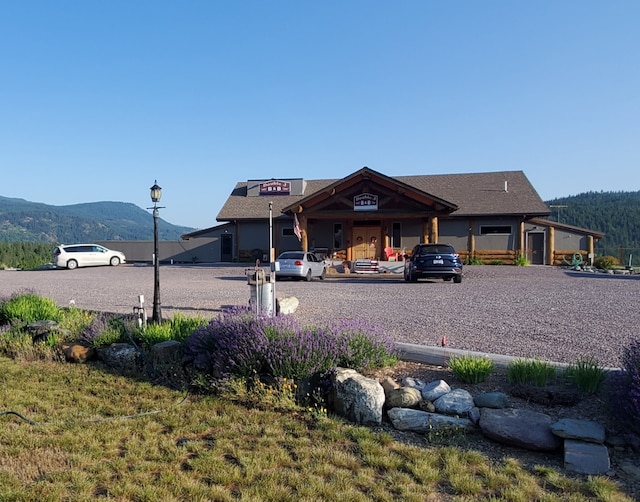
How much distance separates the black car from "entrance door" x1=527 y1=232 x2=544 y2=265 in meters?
12.7

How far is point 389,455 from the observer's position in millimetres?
3783

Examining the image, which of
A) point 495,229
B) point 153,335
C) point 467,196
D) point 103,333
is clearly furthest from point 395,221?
point 153,335

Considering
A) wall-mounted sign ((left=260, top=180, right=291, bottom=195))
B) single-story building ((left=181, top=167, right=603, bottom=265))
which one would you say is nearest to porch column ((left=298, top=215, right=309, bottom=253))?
single-story building ((left=181, top=167, right=603, bottom=265))

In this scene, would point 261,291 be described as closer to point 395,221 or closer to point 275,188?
point 395,221

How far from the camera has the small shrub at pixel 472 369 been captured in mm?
4973

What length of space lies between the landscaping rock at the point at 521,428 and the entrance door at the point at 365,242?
2414 centimetres

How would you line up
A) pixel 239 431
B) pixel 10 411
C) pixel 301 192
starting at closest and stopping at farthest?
pixel 239 431
pixel 10 411
pixel 301 192

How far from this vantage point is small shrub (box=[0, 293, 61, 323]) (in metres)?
8.48

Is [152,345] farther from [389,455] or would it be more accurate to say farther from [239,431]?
[389,455]

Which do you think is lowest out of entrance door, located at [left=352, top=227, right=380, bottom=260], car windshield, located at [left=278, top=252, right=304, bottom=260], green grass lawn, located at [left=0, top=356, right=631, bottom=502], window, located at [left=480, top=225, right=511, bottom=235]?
green grass lawn, located at [left=0, top=356, right=631, bottom=502]

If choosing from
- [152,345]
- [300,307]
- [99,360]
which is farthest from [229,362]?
[300,307]

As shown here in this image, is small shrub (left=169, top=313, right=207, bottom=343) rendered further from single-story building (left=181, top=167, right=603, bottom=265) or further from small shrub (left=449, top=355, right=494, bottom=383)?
single-story building (left=181, top=167, right=603, bottom=265)

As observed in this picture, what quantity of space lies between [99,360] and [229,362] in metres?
2.66

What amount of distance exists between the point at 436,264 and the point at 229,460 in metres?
14.2
